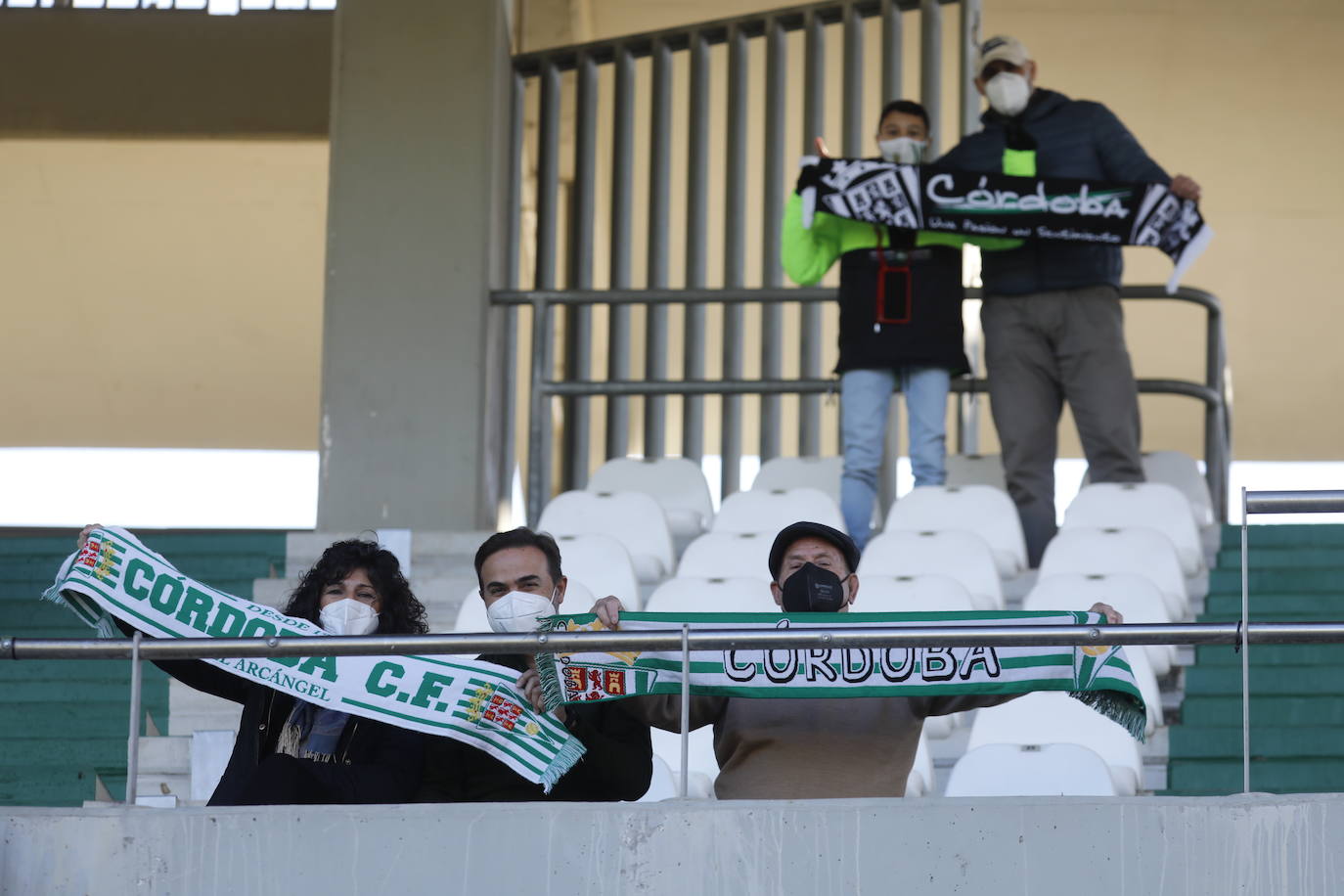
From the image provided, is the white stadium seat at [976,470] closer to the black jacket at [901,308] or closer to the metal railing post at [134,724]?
the black jacket at [901,308]

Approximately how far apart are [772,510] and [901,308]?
724 millimetres

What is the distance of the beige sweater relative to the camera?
341 cm

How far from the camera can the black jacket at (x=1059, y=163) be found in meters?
6.31

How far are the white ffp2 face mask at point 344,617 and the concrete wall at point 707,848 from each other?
479 mm

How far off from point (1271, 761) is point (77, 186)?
1020 cm

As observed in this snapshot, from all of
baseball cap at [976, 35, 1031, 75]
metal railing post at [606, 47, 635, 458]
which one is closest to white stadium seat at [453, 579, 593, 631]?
baseball cap at [976, 35, 1031, 75]

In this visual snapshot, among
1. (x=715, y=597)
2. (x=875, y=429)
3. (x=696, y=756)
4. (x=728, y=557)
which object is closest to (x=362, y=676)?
(x=696, y=756)

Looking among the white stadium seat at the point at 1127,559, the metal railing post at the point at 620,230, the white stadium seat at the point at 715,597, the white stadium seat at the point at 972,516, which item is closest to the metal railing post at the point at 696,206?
the metal railing post at the point at 620,230

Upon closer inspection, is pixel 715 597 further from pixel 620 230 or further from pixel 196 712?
pixel 620 230

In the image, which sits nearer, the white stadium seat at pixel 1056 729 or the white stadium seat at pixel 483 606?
the white stadium seat at pixel 1056 729

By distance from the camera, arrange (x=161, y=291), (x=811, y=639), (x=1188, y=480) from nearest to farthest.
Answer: (x=811, y=639) → (x=1188, y=480) → (x=161, y=291)

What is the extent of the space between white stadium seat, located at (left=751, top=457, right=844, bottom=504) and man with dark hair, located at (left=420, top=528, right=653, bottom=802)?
3.26m

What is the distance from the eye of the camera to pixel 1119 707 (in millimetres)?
3354

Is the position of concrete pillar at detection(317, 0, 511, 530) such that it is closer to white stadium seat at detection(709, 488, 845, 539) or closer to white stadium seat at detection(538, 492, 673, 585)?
white stadium seat at detection(538, 492, 673, 585)
